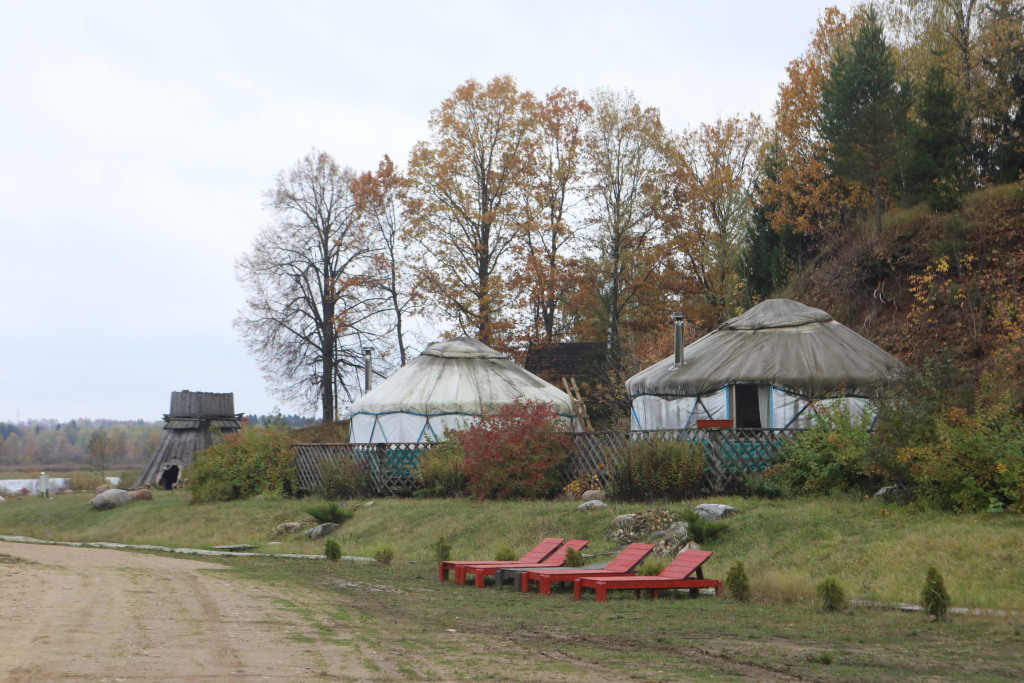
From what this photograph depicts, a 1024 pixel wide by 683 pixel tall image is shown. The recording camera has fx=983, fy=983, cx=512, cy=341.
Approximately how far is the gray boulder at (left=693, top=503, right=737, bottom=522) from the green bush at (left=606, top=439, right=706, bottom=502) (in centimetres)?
178

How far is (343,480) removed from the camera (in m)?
21.6

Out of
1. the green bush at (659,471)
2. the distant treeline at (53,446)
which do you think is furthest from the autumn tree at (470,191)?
the distant treeline at (53,446)

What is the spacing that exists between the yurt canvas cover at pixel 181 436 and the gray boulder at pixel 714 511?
74.3ft

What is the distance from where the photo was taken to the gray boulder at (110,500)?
82.5 ft

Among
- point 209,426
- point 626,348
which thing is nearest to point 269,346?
point 209,426

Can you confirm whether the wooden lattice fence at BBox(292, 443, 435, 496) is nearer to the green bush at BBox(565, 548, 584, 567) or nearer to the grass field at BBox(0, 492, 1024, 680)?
the grass field at BBox(0, 492, 1024, 680)

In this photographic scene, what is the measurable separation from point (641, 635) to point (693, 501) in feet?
25.0

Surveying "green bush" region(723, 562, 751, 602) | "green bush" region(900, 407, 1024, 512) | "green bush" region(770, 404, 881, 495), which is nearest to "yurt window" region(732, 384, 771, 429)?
"green bush" region(770, 404, 881, 495)

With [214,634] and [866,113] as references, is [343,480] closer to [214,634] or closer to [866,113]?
[214,634]

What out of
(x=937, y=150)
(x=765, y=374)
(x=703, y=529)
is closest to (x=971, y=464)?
(x=703, y=529)

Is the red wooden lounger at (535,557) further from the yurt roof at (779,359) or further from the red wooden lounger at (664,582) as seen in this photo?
the yurt roof at (779,359)

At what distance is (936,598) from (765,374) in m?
10.6

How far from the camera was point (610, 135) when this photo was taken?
117ft

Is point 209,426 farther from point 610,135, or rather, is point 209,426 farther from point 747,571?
point 747,571
